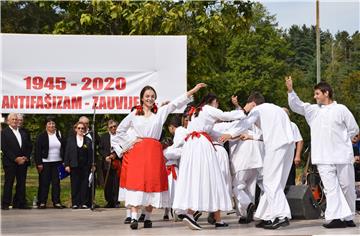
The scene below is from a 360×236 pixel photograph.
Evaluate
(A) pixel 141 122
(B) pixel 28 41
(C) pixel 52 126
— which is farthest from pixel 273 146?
(C) pixel 52 126

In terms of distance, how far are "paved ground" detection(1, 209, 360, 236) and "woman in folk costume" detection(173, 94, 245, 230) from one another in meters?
0.34

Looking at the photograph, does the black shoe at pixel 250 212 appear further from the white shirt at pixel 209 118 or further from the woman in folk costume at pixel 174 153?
the white shirt at pixel 209 118

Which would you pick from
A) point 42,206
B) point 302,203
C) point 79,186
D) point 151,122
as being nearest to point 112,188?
point 79,186

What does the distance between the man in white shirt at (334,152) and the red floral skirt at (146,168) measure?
2.02m

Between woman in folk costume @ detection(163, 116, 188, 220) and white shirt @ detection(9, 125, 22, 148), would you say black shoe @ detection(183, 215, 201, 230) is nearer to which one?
woman in folk costume @ detection(163, 116, 188, 220)

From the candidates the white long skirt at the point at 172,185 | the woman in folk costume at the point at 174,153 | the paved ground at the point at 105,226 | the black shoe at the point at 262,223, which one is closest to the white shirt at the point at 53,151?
the paved ground at the point at 105,226

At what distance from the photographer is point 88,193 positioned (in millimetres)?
16016

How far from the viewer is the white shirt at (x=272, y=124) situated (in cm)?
1167

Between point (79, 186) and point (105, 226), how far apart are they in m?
3.97

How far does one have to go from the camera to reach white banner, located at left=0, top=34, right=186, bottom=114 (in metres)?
14.1

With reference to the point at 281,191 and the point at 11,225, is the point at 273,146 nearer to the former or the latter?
the point at 281,191

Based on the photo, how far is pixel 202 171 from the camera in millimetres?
11484

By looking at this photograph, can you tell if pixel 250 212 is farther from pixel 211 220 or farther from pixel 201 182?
pixel 201 182

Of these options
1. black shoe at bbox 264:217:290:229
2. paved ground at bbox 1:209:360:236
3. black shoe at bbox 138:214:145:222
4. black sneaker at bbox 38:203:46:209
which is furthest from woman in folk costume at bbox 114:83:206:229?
black sneaker at bbox 38:203:46:209
